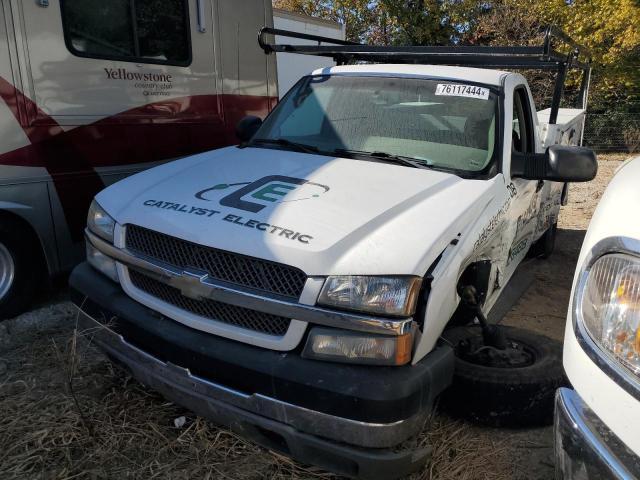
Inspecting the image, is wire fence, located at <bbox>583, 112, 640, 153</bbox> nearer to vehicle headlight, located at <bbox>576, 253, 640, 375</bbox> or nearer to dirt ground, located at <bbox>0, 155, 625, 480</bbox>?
dirt ground, located at <bbox>0, 155, 625, 480</bbox>

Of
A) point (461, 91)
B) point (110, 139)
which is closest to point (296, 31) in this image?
point (110, 139)

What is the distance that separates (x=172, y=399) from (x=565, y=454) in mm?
1792

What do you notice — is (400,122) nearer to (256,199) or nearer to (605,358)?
(256,199)

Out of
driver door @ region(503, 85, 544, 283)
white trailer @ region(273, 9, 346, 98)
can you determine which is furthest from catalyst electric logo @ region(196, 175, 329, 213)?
white trailer @ region(273, 9, 346, 98)

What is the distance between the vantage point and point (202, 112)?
5.48m

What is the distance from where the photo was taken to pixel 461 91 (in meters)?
3.70

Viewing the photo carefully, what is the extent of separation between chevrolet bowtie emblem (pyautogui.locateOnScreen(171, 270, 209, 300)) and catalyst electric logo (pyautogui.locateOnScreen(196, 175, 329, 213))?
396 millimetres

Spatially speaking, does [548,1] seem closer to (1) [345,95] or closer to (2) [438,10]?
(2) [438,10]

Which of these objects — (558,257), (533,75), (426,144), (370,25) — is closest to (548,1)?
(533,75)

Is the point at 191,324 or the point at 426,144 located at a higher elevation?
the point at 426,144

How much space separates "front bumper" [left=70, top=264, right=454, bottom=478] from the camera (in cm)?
220

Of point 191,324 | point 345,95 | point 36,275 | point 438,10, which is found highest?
point 438,10

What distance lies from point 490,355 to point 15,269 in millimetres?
3502

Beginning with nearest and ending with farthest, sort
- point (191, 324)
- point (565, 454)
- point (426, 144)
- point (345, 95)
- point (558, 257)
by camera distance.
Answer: point (565, 454) → point (191, 324) → point (426, 144) → point (345, 95) → point (558, 257)
